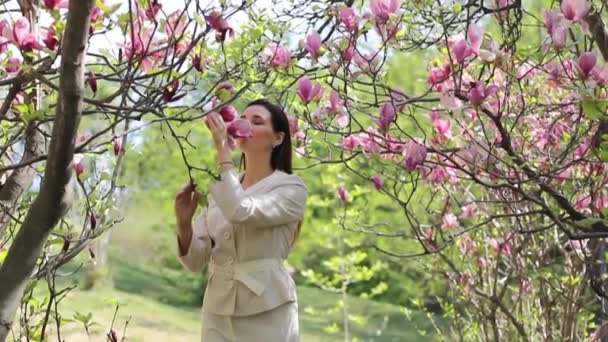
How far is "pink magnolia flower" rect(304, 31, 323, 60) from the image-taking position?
207cm

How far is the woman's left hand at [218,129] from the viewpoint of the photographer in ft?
5.73

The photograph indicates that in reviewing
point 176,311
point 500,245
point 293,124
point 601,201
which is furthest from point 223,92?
point 176,311

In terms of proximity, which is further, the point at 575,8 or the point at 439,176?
the point at 439,176

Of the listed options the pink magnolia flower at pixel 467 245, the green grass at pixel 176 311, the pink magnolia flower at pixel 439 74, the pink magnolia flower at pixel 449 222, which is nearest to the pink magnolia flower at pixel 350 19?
the pink magnolia flower at pixel 439 74

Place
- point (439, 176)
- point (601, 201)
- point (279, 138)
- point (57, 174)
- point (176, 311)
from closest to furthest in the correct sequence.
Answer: point (57, 174) → point (279, 138) → point (601, 201) → point (439, 176) → point (176, 311)

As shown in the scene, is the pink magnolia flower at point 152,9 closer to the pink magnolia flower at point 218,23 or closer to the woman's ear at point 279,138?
the pink magnolia flower at point 218,23

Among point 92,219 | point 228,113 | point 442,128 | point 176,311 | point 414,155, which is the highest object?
point 176,311

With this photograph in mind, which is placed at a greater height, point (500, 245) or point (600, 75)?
point (500, 245)

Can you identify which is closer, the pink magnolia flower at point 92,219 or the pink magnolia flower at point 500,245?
the pink magnolia flower at point 92,219

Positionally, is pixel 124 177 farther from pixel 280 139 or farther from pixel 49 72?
pixel 49 72

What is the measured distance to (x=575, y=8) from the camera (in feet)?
5.94

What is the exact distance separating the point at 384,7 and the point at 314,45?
20cm

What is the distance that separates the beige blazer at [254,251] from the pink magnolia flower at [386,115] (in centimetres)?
25

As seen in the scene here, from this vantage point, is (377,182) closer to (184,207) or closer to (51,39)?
(184,207)
